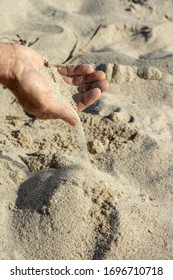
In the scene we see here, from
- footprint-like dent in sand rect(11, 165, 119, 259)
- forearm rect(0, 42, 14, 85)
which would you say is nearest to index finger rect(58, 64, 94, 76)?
forearm rect(0, 42, 14, 85)

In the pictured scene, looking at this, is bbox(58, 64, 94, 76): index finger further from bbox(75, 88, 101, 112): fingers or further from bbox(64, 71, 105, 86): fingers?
bbox(75, 88, 101, 112): fingers

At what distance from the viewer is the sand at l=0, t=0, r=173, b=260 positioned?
2242 mm

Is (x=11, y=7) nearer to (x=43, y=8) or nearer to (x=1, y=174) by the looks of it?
(x=43, y=8)

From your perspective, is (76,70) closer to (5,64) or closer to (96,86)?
(96,86)

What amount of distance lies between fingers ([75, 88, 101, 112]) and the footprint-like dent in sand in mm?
519

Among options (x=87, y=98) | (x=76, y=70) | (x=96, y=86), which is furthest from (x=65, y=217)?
(x=76, y=70)

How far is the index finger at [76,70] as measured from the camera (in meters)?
3.00

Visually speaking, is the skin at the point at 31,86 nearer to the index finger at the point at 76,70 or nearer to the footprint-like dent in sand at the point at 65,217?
the index finger at the point at 76,70

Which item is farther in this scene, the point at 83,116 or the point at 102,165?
the point at 83,116

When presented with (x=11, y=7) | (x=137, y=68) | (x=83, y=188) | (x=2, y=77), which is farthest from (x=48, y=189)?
(x=11, y=7)

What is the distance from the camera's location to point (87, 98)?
9.46ft

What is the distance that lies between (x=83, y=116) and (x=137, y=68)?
0.71 m

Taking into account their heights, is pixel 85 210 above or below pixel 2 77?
below
